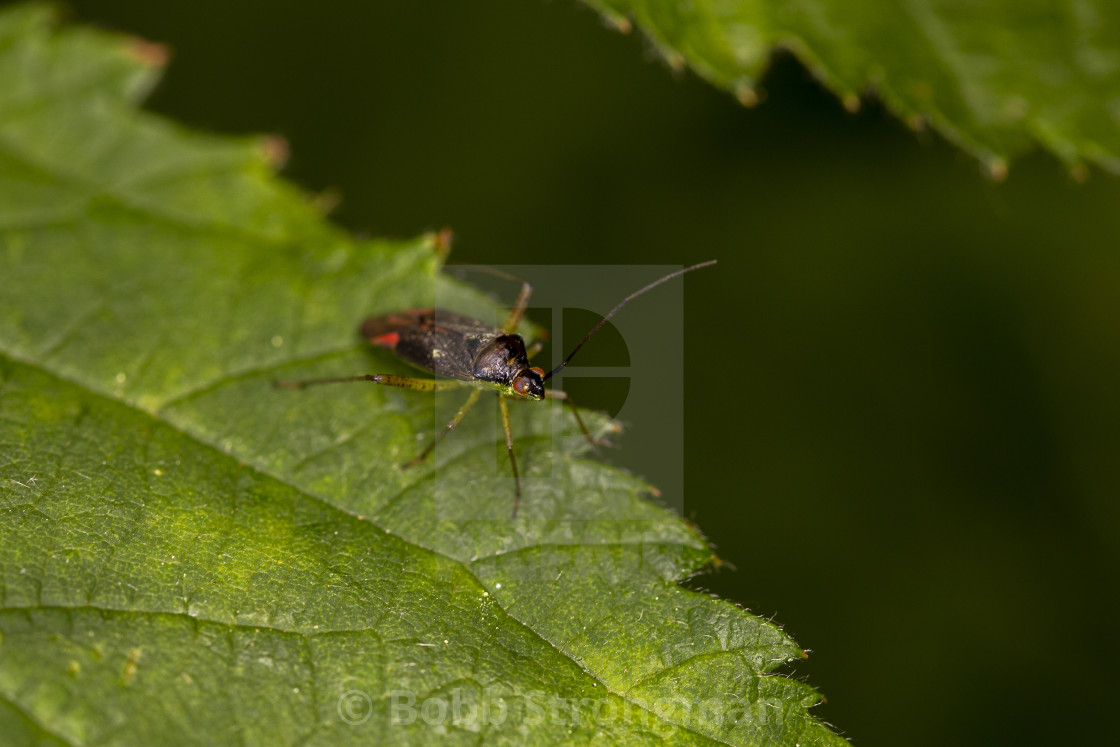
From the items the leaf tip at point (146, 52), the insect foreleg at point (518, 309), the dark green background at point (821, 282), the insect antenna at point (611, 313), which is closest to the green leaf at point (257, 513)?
the leaf tip at point (146, 52)

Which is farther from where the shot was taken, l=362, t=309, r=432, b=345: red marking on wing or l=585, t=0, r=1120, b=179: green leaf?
l=362, t=309, r=432, b=345: red marking on wing

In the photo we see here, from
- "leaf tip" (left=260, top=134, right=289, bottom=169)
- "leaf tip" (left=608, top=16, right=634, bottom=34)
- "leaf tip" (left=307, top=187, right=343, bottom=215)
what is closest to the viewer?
"leaf tip" (left=608, top=16, right=634, bottom=34)

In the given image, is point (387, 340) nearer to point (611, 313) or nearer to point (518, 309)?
point (518, 309)

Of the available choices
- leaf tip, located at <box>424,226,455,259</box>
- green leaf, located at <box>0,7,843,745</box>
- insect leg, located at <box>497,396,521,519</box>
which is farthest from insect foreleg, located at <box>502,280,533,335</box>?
leaf tip, located at <box>424,226,455,259</box>

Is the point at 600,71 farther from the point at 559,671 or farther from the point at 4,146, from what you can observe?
the point at 559,671

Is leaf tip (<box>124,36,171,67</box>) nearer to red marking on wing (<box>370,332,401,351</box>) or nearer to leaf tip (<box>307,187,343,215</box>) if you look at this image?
leaf tip (<box>307,187,343,215</box>)

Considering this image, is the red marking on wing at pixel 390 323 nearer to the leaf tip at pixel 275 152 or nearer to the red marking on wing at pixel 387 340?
the red marking on wing at pixel 387 340

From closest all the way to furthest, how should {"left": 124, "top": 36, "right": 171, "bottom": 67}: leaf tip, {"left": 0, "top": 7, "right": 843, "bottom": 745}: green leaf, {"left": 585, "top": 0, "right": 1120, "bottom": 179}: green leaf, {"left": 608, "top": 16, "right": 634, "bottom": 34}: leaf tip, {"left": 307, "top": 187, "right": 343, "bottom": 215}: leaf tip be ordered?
{"left": 0, "top": 7, "right": 843, "bottom": 745}: green leaf
{"left": 608, "top": 16, "right": 634, "bottom": 34}: leaf tip
{"left": 585, "top": 0, "right": 1120, "bottom": 179}: green leaf
{"left": 307, "top": 187, "right": 343, "bottom": 215}: leaf tip
{"left": 124, "top": 36, "right": 171, "bottom": 67}: leaf tip
